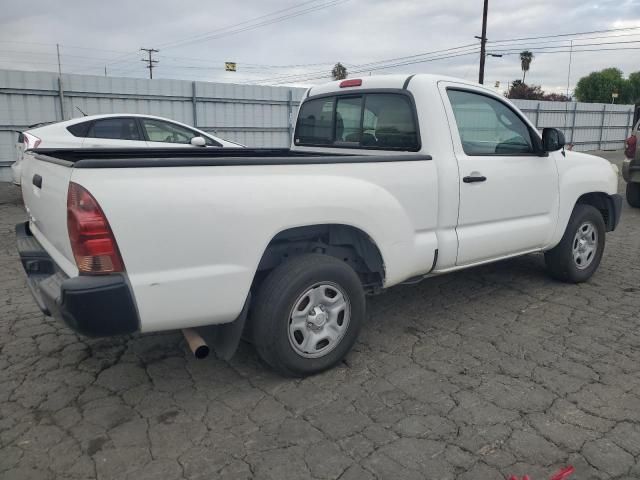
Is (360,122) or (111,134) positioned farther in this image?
(111,134)

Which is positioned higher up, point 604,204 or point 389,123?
point 389,123

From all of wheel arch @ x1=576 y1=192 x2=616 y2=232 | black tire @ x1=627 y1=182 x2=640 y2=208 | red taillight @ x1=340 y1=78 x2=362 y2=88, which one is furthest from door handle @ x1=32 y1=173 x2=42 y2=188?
black tire @ x1=627 y1=182 x2=640 y2=208

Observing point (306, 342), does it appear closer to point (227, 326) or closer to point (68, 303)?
point (227, 326)

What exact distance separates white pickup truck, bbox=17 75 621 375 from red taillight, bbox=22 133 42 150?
5022 mm

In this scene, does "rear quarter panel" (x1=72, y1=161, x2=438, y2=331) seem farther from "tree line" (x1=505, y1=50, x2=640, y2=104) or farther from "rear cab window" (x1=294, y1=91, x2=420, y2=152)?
"tree line" (x1=505, y1=50, x2=640, y2=104)

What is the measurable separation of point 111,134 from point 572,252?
724 cm

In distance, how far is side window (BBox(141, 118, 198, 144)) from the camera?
29.8ft

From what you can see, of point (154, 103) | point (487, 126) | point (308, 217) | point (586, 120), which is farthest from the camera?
point (586, 120)

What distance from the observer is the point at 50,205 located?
2.90m

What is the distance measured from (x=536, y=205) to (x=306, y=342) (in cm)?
245

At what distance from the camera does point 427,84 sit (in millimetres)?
3838

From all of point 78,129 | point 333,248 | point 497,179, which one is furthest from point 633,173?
point 78,129

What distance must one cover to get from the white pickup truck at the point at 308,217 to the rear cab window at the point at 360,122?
0.01 m

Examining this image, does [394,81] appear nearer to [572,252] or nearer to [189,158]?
[189,158]
